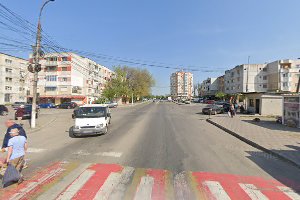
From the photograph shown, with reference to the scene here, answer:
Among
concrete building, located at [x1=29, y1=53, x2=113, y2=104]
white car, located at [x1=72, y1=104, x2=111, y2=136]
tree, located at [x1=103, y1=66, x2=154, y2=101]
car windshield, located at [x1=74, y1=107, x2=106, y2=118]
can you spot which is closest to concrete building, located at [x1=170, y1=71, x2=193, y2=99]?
tree, located at [x1=103, y1=66, x2=154, y2=101]

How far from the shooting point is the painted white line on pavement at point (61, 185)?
4.61m

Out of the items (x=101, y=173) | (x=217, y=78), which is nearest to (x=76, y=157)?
(x=101, y=173)

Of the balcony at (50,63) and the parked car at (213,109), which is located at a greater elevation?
the balcony at (50,63)

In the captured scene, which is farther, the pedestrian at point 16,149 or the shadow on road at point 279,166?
the shadow on road at point 279,166

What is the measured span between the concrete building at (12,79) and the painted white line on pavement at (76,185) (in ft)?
216

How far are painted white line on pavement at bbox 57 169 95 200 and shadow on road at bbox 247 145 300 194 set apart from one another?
Answer: 505 cm

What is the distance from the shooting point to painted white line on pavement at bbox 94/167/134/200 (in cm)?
465

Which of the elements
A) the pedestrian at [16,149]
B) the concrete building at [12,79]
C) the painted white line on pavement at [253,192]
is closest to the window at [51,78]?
the concrete building at [12,79]

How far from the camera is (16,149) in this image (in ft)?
17.2

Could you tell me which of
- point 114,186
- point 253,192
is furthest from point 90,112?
point 253,192

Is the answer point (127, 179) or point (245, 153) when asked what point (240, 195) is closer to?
point (127, 179)

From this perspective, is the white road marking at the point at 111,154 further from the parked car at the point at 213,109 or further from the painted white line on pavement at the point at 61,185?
the parked car at the point at 213,109

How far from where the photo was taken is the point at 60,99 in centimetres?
5922

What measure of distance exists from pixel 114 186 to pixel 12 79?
70521mm
